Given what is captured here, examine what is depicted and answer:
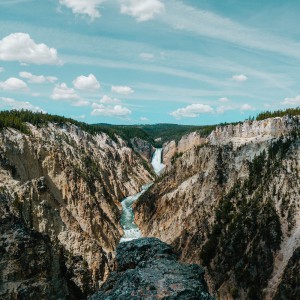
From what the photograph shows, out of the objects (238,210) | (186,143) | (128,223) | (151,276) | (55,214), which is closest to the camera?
(151,276)

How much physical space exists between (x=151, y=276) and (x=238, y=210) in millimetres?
56481

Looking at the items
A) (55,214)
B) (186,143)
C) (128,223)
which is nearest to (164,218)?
(128,223)

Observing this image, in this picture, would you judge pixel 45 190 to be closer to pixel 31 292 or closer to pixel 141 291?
pixel 31 292

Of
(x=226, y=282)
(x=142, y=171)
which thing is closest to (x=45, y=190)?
(x=226, y=282)

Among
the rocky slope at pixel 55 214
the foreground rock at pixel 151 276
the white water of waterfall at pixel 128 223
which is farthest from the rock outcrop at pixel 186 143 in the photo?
the foreground rock at pixel 151 276

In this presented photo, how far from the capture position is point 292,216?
65062mm

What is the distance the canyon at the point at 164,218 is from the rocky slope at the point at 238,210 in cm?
20

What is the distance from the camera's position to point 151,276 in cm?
1953

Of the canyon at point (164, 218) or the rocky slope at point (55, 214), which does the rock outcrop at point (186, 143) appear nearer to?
the rocky slope at point (55, 214)

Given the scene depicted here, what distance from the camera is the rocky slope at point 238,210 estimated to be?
6122 centimetres

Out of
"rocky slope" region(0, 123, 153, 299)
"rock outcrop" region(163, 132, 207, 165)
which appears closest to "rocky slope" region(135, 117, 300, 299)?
"rocky slope" region(0, 123, 153, 299)

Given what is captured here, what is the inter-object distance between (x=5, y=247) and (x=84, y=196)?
45831 millimetres

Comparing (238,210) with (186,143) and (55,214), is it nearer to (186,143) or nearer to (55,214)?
(55,214)

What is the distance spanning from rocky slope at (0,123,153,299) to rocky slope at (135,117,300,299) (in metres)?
13.1
